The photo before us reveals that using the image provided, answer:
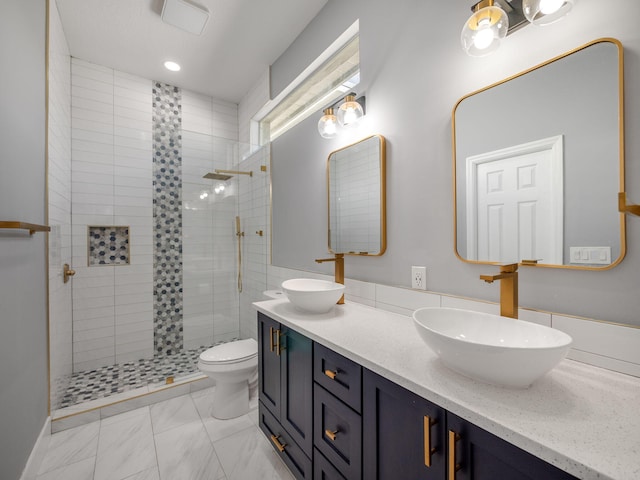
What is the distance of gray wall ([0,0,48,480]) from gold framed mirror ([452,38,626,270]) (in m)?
1.99

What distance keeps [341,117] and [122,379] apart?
2.79 m

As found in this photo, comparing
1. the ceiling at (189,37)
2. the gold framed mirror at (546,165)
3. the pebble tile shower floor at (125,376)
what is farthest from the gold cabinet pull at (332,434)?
the ceiling at (189,37)

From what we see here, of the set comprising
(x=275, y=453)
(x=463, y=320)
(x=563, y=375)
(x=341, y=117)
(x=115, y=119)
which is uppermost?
(x=115, y=119)

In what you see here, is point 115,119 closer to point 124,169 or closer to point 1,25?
point 124,169

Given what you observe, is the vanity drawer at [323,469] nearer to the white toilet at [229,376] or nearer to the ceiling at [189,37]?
the white toilet at [229,376]

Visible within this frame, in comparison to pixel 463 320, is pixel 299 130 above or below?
above

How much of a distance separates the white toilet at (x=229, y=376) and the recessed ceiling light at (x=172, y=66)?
2.66 meters

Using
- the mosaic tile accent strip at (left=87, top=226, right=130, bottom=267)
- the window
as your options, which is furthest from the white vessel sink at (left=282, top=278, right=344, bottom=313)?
the mosaic tile accent strip at (left=87, top=226, right=130, bottom=267)

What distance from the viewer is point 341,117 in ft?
5.73

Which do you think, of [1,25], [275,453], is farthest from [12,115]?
[275,453]

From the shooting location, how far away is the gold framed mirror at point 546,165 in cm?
89

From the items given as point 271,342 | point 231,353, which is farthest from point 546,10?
point 231,353

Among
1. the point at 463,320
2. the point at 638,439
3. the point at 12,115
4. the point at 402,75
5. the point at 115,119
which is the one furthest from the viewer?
the point at 115,119

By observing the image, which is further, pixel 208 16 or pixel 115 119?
pixel 115 119
